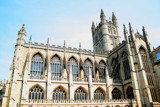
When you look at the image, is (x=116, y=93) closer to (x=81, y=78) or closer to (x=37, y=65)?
(x=81, y=78)

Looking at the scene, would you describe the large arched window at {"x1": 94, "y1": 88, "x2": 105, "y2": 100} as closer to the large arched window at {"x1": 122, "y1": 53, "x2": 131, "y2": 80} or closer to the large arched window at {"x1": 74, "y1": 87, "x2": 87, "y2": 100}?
the large arched window at {"x1": 74, "y1": 87, "x2": 87, "y2": 100}

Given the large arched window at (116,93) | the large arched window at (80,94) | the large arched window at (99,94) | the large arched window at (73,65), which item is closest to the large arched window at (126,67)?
the large arched window at (116,93)

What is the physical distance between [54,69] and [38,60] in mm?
3617

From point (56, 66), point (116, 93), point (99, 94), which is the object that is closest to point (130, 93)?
point (116, 93)

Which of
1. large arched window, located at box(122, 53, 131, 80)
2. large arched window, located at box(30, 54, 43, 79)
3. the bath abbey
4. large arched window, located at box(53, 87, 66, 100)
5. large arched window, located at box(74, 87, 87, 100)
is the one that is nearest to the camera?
the bath abbey

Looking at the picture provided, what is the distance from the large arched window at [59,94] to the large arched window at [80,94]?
2.07 metres

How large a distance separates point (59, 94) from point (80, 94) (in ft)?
12.1

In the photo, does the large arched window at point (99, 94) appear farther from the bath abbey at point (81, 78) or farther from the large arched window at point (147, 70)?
the large arched window at point (147, 70)

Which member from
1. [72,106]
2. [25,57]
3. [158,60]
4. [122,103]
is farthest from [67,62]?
[158,60]

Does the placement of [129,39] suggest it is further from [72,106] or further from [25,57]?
[25,57]

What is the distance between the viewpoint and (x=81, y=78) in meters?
25.2

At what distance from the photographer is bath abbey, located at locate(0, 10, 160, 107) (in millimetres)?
21170

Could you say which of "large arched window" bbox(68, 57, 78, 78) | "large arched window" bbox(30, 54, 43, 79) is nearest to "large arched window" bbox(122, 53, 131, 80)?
"large arched window" bbox(68, 57, 78, 78)

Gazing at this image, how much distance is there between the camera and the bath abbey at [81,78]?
69.5ft
